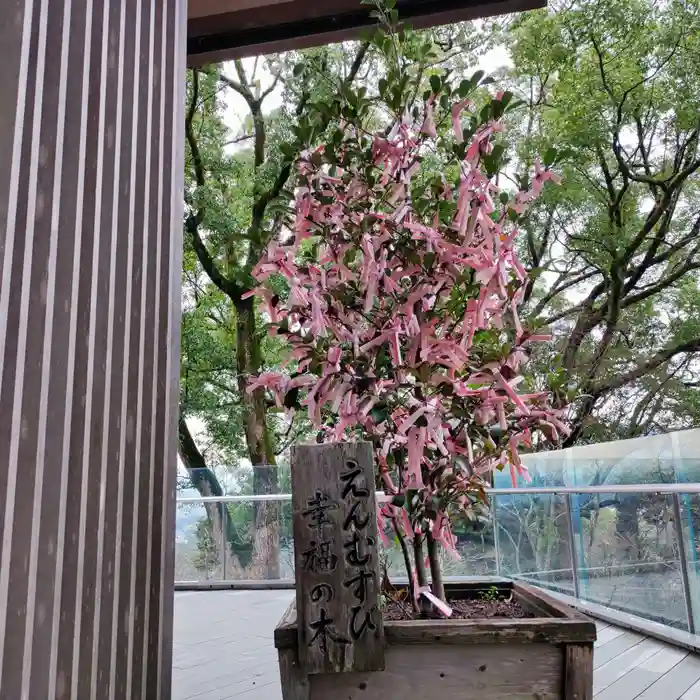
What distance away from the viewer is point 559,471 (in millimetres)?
4551

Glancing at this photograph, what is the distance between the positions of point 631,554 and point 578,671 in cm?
268

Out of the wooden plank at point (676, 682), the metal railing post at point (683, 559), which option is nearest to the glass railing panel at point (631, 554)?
the metal railing post at point (683, 559)

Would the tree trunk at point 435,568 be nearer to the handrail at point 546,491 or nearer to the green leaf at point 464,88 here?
the handrail at point 546,491

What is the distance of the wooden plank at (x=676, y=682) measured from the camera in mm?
2428

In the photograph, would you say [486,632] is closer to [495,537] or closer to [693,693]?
[693,693]

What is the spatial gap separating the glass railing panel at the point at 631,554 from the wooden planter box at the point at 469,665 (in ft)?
7.57

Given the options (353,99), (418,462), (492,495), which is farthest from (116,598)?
(492,495)

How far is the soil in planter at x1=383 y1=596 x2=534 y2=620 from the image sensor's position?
1516 mm

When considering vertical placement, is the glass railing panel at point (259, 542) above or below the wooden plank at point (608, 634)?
above

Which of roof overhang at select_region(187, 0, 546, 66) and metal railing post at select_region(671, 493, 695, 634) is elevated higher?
A: roof overhang at select_region(187, 0, 546, 66)

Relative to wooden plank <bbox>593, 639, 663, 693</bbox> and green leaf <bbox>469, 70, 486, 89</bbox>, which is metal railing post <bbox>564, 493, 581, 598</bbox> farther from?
green leaf <bbox>469, 70, 486, 89</bbox>

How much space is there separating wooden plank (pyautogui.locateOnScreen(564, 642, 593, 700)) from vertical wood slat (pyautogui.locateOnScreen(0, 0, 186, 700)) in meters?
0.88

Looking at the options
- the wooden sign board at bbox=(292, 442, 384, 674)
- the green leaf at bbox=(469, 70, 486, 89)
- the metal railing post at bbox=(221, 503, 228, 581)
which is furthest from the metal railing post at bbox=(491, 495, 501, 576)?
the green leaf at bbox=(469, 70, 486, 89)

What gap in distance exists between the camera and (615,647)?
315 cm
